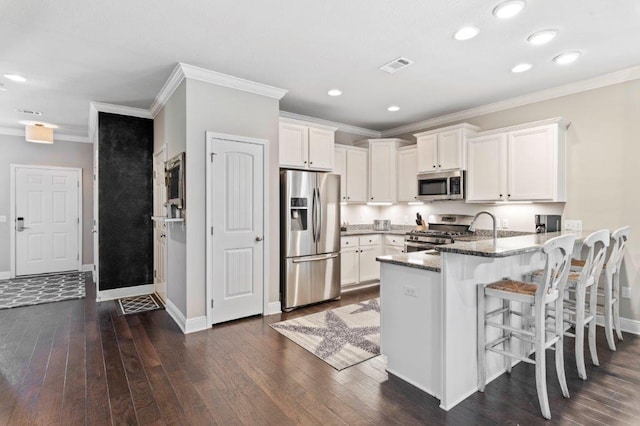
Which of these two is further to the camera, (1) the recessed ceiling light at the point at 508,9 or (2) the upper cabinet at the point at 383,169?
(2) the upper cabinet at the point at 383,169

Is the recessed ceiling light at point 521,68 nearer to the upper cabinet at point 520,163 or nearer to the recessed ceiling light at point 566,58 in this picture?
the recessed ceiling light at point 566,58

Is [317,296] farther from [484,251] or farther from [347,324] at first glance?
[484,251]

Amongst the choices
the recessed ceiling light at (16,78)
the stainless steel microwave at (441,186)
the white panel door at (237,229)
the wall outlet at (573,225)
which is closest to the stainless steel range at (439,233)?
the stainless steel microwave at (441,186)

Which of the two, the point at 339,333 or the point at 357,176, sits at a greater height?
the point at 357,176

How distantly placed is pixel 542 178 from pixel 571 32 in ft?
5.60

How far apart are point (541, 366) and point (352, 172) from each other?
400 cm

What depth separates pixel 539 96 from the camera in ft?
13.8

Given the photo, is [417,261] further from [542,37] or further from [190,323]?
[190,323]

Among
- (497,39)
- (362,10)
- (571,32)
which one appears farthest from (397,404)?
(571,32)

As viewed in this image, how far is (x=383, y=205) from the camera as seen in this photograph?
633 centimetres

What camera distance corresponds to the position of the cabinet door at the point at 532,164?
3882 mm

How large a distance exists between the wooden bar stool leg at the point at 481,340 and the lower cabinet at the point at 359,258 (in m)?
2.77

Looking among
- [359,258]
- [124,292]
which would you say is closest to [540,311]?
[359,258]

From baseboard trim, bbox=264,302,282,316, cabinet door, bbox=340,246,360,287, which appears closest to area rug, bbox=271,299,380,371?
baseboard trim, bbox=264,302,282,316
